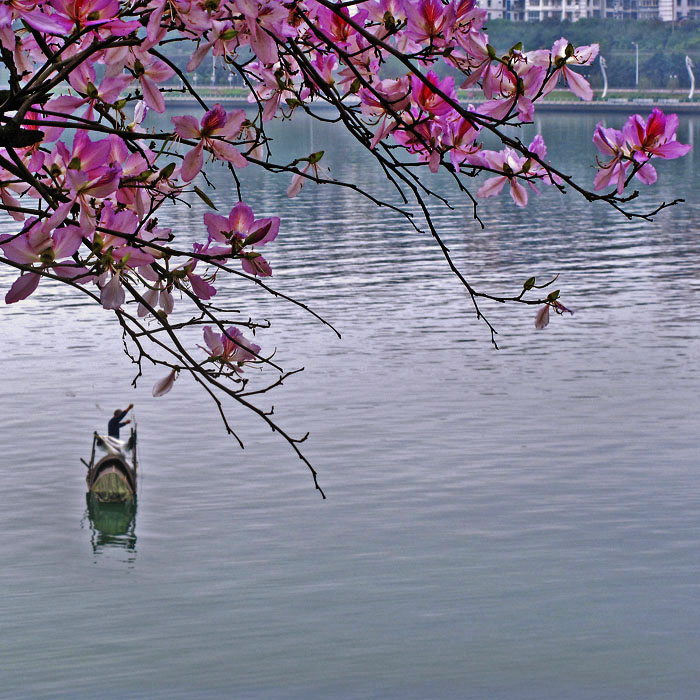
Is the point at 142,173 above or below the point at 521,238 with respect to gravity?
above

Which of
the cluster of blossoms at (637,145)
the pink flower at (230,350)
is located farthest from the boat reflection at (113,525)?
the cluster of blossoms at (637,145)

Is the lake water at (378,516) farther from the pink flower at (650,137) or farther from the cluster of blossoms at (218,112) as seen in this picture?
the pink flower at (650,137)

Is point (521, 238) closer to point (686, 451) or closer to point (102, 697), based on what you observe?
point (686, 451)

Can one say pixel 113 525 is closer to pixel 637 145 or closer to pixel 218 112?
pixel 637 145

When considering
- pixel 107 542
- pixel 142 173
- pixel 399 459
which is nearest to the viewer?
pixel 142 173

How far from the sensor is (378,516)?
29.8 meters

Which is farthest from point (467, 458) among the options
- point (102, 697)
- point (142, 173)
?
point (142, 173)

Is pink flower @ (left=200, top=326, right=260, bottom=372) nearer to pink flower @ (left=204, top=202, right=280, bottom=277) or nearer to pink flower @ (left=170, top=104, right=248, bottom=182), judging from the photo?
pink flower @ (left=204, top=202, right=280, bottom=277)

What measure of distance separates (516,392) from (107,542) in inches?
579

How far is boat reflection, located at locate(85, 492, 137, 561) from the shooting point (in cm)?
2911

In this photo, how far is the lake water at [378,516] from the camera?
22641mm

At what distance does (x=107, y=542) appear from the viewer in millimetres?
28984

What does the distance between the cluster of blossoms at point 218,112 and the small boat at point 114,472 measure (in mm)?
23090

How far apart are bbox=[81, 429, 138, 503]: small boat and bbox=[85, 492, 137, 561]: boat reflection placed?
17 cm
